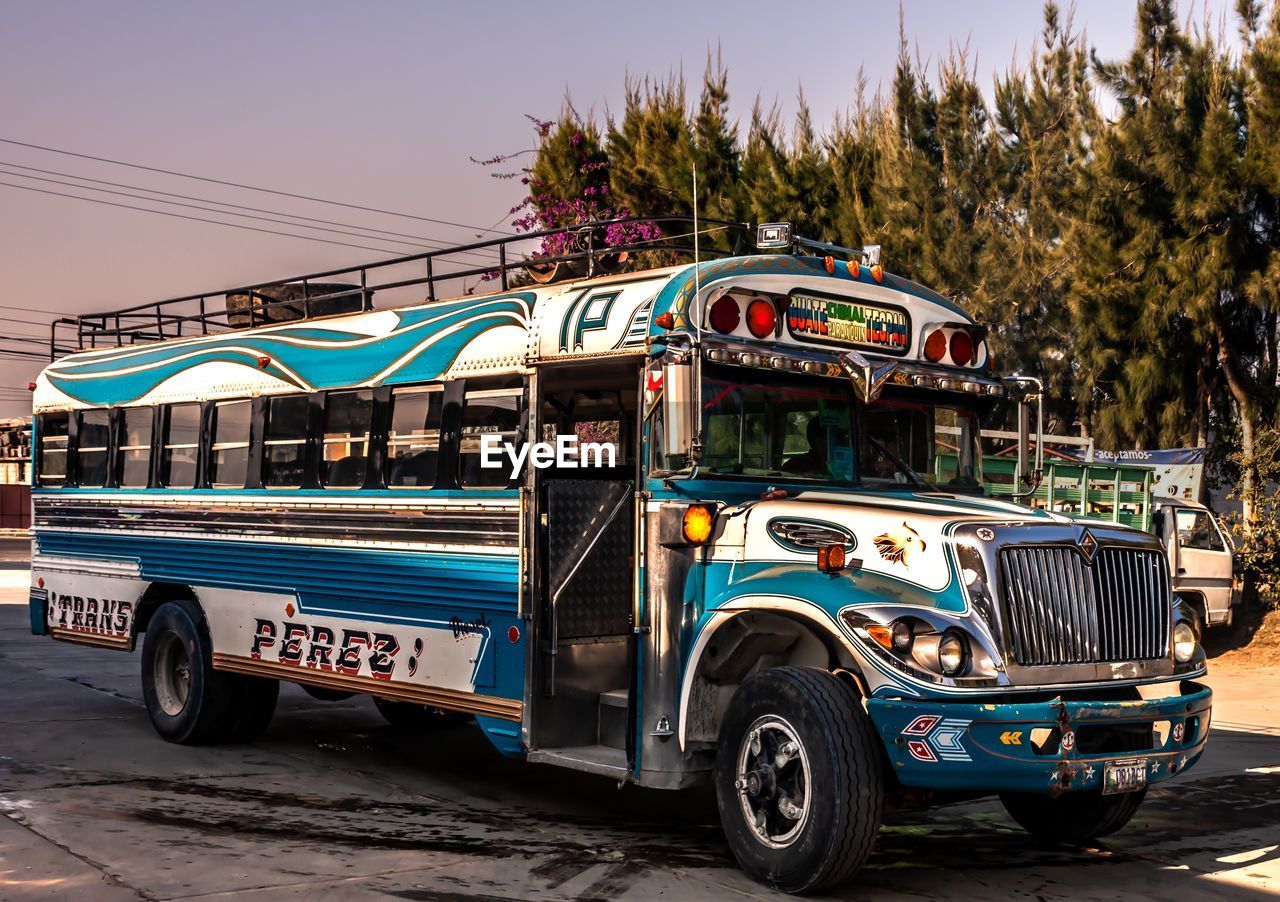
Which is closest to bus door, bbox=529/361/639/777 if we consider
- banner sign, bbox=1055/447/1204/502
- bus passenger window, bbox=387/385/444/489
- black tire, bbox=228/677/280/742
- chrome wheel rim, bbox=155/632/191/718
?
bus passenger window, bbox=387/385/444/489

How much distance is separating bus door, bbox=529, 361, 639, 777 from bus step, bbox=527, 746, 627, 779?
0.03ft

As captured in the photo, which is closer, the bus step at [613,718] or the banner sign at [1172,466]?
the bus step at [613,718]

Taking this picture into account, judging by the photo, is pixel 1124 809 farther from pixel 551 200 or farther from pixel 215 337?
pixel 551 200

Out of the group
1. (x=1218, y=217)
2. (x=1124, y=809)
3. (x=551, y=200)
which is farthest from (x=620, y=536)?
(x=551, y=200)

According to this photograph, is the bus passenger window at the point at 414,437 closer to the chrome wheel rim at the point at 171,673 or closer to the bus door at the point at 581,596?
the bus door at the point at 581,596

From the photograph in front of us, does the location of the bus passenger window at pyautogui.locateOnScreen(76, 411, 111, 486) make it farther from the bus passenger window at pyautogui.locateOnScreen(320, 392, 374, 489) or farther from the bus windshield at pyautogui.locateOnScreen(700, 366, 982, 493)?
the bus windshield at pyautogui.locateOnScreen(700, 366, 982, 493)

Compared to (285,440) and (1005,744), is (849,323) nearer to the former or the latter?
(1005,744)

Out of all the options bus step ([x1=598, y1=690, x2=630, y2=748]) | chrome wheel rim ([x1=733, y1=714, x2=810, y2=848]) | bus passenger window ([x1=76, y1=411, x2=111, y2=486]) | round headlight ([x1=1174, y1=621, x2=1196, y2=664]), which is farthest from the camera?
bus passenger window ([x1=76, y1=411, x2=111, y2=486])

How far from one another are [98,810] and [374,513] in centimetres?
234

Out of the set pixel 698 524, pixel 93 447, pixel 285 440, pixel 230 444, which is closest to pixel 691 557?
pixel 698 524

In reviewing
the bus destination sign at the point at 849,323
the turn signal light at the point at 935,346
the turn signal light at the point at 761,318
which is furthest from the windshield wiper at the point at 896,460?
the turn signal light at the point at 761,318

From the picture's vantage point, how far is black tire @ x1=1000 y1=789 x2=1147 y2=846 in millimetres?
7398

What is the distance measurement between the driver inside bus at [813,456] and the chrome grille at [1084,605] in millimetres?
1345

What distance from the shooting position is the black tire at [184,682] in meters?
10.6
